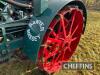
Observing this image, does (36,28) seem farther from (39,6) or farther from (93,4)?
(93,4)

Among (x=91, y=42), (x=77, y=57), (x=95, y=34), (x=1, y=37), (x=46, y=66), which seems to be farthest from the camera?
(x=95, y=34)

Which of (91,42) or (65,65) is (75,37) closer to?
(65,65)

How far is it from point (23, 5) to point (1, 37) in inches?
24.3

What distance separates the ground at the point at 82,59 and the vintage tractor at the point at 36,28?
519 millimetres

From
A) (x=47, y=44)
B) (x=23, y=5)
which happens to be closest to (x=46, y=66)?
(x=47, y=44)

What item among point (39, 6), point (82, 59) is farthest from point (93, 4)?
point (39, 6)

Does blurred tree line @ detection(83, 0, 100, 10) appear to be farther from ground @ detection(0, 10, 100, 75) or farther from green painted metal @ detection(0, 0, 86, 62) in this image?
green painted metal @ detection(0, 0, 86, 62)

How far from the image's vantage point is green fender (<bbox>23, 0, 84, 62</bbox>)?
381 centimetres

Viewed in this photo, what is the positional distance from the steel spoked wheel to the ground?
39 cm

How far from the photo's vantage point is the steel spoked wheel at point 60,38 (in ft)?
13.6

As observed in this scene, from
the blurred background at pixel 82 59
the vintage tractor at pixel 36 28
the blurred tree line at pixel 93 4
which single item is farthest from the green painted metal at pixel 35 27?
the blurred tree line at pixel 93 4

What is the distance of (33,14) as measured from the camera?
3.96 m

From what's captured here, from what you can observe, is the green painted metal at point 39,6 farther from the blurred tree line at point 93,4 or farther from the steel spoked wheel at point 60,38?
the blurred tree line at point 93,4

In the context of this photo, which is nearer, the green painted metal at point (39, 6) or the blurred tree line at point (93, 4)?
the green painted metal at point (39, 6)
